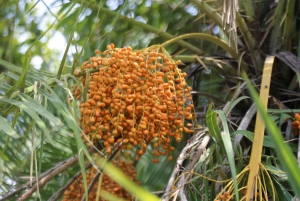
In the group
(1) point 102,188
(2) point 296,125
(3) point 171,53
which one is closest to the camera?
(2) point 296,125

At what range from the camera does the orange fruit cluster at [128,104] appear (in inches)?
53.3

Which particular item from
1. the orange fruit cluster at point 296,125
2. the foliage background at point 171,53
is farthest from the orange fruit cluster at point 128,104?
the orange fruit cluster at point 296,125

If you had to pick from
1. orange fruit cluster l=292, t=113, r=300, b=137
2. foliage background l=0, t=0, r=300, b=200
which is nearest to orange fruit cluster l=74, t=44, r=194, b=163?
foliage background l=0, t=0, r=300, b=200

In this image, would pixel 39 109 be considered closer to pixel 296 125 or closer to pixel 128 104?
pixel 128 104

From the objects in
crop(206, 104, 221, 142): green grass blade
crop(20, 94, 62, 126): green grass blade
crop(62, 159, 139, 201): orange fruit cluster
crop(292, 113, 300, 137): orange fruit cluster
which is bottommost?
crop(62, 159, 139, 201): orange fruit cluster

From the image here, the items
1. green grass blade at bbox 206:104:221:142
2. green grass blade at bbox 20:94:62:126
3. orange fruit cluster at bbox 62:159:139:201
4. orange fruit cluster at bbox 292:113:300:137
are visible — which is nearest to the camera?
green grass blade at bbox 20:94:62:126

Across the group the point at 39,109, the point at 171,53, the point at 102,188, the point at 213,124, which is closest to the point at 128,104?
the point at 213,124

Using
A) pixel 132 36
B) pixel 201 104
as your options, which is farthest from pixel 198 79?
pixel 132 36

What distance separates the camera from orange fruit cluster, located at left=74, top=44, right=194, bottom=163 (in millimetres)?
1354

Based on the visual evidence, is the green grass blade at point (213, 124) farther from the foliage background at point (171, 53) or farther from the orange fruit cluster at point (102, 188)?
the orange fruit cluster at point (102, 188)

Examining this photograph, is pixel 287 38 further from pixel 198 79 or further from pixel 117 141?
pixel 117 141

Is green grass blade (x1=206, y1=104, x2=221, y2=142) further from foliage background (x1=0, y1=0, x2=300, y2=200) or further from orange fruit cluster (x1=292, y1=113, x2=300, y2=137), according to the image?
orange fruit cluster (x1=292, y1=113, x2=300, y2=137)

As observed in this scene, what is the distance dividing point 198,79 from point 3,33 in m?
1.13

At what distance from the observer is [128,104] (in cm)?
137
